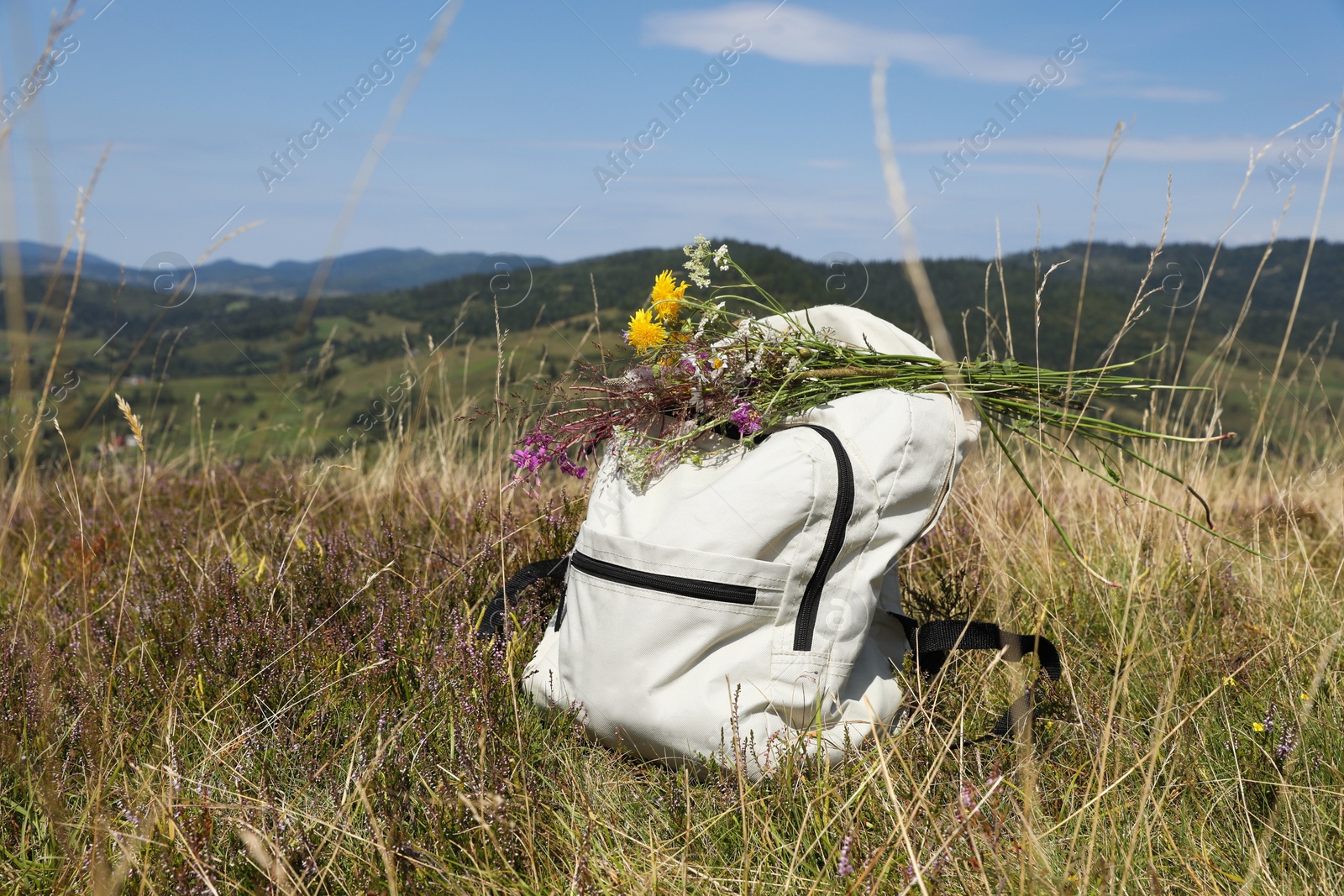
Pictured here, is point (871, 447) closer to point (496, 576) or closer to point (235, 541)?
point (496, 576)

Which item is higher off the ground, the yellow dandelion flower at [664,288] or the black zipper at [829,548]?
the yellow dandelion flower at [664,288]

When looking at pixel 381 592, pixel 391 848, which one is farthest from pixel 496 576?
pixel 391 848

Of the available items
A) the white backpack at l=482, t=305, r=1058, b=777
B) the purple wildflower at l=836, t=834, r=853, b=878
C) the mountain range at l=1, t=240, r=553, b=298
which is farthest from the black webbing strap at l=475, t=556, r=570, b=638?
the mountain range at l=1, t=240, r=553, b=298

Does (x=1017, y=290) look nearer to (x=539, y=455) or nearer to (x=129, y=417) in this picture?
(x=539, y=455)

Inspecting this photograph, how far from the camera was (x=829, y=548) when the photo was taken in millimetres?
1771

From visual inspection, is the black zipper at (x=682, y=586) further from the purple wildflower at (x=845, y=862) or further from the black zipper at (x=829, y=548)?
the purple wildflower at (x=845, y=862)

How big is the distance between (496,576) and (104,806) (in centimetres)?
115

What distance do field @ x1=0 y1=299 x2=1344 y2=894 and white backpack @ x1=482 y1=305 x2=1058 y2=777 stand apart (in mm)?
105

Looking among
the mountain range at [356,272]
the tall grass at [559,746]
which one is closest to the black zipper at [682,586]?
the tall grass at [559,746]

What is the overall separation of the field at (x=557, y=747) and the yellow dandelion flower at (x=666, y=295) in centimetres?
90

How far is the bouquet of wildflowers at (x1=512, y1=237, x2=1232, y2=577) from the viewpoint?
6.46ft

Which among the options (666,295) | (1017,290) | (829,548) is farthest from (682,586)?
(1017,290)

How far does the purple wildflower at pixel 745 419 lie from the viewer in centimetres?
192

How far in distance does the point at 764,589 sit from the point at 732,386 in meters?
0.51
